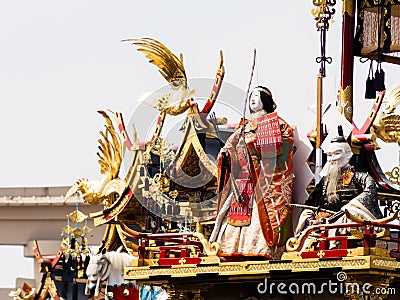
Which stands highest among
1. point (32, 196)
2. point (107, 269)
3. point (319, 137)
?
point (319, 137)

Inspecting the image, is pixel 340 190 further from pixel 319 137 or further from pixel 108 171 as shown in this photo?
pixel 108 171

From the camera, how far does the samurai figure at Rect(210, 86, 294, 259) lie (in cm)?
1923

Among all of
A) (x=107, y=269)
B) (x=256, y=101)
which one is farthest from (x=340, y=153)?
(x=107, y=269)

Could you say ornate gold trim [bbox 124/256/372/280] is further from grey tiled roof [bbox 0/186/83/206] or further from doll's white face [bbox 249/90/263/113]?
grey tiled roof [bbox 0/186/83/206]

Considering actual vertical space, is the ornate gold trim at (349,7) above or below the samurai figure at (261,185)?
above

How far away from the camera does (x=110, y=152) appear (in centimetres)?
2408

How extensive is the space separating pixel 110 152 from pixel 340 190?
6.13 m

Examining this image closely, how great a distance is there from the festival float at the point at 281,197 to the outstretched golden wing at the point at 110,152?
1243mm

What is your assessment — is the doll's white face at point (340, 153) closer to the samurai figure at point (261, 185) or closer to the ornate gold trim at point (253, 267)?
the samurai figure at point (261, 185)

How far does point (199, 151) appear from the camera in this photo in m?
21.7

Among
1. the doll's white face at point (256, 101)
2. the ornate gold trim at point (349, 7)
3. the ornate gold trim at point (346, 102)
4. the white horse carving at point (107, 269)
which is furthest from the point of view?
the white horse carving at point (107, 269)

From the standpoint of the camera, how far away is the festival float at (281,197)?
18.2 meters

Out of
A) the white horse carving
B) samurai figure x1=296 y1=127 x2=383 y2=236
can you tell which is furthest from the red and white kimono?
the white horse carving

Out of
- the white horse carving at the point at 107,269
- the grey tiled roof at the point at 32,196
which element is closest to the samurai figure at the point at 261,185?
the white horse carving at the point at 107,269
